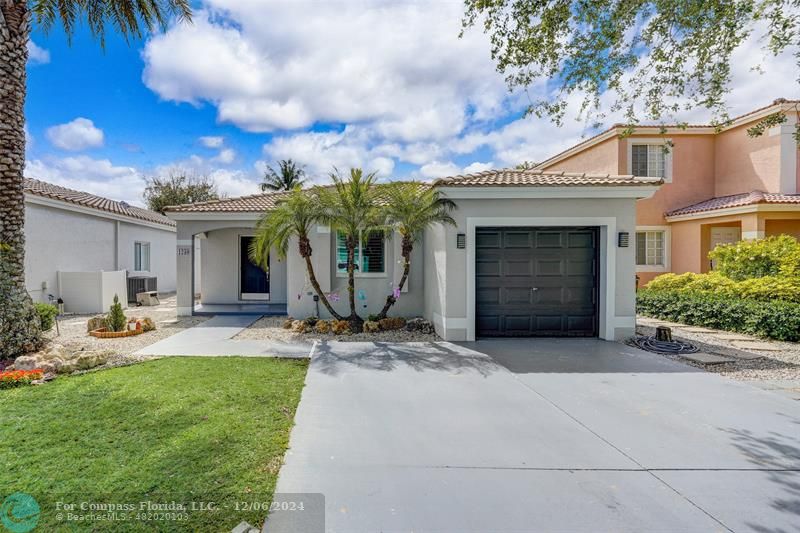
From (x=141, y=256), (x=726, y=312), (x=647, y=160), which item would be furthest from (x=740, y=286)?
(x=141, y=256)

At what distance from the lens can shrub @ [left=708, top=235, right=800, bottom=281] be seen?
1154 centimetres

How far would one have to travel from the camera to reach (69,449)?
4.26 meters

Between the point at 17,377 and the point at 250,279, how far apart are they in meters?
9.94

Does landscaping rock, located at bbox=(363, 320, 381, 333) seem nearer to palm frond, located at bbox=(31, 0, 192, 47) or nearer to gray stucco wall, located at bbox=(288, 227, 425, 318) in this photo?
gray stucco wall, located at bbox=(288, 227, 425, 318)

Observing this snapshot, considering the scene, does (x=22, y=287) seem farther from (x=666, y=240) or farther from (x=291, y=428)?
(x=666, y=240)

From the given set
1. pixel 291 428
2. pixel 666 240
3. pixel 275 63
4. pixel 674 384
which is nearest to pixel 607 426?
pixel 674 384

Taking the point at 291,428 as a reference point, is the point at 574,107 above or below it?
above

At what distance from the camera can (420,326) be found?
37.8 ft

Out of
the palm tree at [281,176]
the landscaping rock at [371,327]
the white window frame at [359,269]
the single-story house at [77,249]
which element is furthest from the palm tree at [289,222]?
the palm tree at [281,176]

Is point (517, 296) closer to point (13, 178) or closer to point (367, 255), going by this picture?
point (367, 255)

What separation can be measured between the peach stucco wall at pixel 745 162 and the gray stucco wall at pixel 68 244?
2876cm

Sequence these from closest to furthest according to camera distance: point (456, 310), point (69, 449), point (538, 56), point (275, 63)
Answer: point (69, 449) → point (538, 56) → point (456, 310) → point (275, 63)

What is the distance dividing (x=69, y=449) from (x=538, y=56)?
31.1 ft

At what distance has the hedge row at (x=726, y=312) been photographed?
10.2 meters
